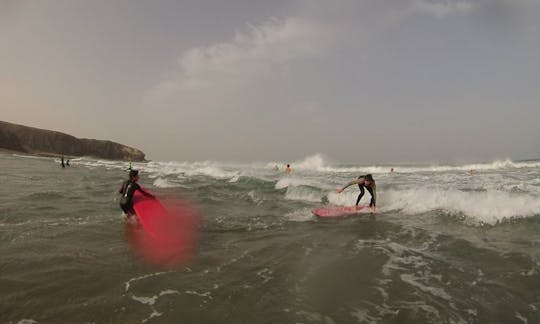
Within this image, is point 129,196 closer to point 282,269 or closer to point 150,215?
point 150,215

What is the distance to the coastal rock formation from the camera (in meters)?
77.5

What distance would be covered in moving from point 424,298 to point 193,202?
35.3 feet

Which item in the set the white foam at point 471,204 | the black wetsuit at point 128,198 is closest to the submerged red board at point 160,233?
the black wetsuit at point 128,198

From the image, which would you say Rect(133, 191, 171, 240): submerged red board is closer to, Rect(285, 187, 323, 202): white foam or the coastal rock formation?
Rect(285, 187, 323, 202): white foam

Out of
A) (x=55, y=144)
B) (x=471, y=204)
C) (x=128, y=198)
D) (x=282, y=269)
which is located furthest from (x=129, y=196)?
(x=55, y=144)

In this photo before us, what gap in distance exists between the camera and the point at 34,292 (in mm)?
4797

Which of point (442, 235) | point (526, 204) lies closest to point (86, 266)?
point (442, 235)

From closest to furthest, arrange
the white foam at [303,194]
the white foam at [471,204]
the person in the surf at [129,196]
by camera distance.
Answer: the person in the surf at [129,196] → the white foam at [471,204] → the white foam at [303,194]

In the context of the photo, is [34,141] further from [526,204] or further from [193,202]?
[526,204]

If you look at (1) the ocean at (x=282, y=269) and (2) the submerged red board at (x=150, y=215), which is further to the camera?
(2) the submerged red board at (x=150, y=215)

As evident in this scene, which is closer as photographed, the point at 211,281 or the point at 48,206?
the point at 211,281

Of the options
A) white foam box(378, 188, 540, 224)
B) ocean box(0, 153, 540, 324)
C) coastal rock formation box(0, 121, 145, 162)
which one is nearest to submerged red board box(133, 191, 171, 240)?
ocean box(0, 153, 540, 324)

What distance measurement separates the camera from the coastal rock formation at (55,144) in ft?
254

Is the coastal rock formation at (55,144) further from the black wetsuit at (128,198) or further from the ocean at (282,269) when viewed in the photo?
the black wetsuit at (128,198)
